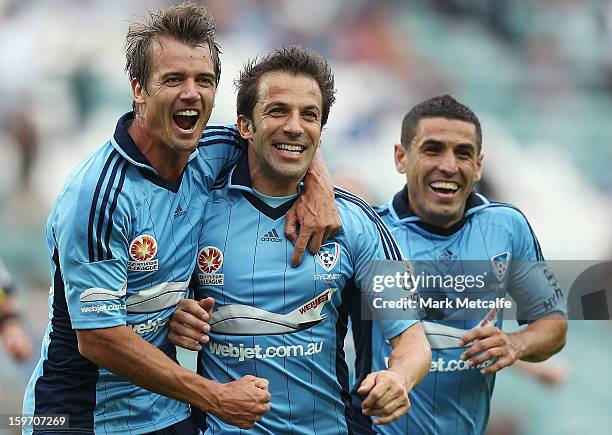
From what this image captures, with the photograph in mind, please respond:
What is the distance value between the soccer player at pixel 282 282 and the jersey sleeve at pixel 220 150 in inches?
2.8

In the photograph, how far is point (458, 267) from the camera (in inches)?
178

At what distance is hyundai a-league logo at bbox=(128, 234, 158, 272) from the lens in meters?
3.38

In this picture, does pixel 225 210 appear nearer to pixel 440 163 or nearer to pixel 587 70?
pixel 440 163

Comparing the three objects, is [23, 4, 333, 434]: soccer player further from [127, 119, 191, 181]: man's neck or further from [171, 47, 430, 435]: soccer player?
[171, 47, 430, 435]: soccer player

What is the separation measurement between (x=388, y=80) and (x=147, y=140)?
13.8 feet

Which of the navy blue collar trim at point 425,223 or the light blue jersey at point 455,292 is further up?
the navy blue collar trim at point 425,223

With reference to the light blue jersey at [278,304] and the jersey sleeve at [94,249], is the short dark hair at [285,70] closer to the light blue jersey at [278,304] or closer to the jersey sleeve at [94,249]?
the light blue jersey at [278,304]

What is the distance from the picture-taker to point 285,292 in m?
3.58

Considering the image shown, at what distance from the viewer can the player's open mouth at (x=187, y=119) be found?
3.45 meters

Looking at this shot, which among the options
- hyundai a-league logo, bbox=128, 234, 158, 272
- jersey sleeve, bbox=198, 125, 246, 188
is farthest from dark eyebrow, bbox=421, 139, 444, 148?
hyundai a-league logo, bbox=128, 234, 158, 272

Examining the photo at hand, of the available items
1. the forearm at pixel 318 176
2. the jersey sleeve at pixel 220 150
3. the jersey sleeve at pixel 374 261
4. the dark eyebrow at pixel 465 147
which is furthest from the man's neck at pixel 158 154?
the dark eyebrow at pixel 465 147

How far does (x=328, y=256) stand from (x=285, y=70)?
2.50 feet

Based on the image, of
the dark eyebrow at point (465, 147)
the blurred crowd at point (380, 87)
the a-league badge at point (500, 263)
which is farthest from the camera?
the blurred crowd at point (380, 87)

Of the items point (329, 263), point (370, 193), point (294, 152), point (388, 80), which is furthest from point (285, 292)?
point (388, 80)
